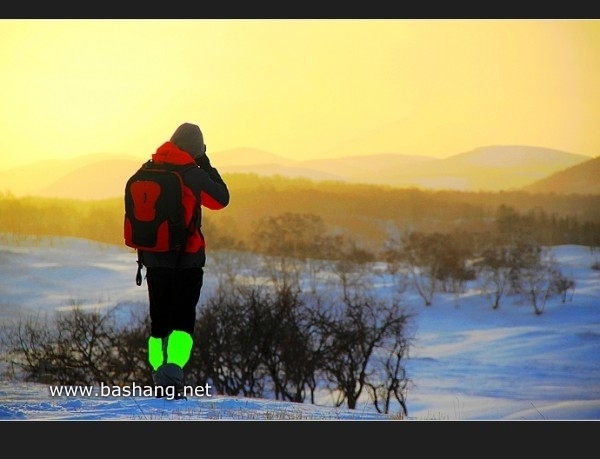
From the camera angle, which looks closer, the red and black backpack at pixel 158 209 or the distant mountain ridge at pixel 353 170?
the red and black backpack at pixel 158 209

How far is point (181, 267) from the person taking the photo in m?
6.25

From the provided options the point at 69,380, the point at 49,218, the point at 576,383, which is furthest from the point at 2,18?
the point at 576,383

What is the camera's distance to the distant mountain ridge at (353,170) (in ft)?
39.1

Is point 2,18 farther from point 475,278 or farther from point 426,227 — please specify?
point 475,278

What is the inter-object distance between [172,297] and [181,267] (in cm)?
20

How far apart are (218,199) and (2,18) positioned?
4.47 meters

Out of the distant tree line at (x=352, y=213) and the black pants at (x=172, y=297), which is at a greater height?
the distant tree line at (x=352, y=213)

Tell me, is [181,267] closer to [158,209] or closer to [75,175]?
[158,209]

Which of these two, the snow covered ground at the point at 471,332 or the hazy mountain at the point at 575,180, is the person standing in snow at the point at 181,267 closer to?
the snow covered ground at the point at 471,332

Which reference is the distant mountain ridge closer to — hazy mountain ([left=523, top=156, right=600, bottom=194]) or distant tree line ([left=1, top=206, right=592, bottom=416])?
hazy mountain ([left=523, top=156, right=600, bottom=194])

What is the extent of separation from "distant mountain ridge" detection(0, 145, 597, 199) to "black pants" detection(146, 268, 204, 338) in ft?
18.1

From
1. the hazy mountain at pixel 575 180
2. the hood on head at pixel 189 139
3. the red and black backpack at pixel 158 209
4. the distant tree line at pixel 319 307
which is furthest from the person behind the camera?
the distant tree line at pixel 319 307

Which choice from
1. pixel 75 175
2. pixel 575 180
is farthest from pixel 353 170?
pixel 75 175

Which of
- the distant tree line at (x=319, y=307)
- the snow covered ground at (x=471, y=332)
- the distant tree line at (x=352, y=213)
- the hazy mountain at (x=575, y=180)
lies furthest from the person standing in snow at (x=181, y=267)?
the distant tree line at (x=319, y=307)
